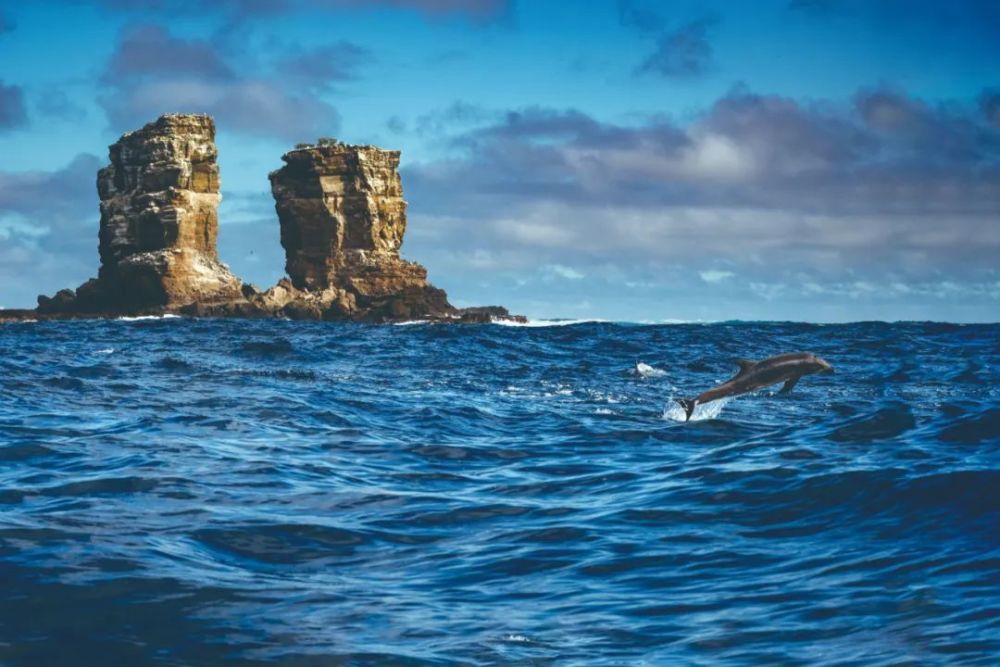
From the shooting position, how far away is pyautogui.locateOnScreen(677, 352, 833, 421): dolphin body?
725 inches

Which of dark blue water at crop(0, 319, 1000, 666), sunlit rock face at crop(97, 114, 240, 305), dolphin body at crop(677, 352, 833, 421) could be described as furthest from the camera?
sunlit rock face at crop(97, 114, 240, 305)

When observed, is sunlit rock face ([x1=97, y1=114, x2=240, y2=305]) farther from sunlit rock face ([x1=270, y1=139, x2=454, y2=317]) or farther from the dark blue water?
the dark blue water

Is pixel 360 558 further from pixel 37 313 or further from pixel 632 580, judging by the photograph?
pixel 37 313

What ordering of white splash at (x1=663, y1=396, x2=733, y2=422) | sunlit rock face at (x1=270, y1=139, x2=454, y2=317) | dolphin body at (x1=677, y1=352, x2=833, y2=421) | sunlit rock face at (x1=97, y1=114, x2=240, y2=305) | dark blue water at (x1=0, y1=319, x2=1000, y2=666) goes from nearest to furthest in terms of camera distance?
dark blue water at (x1=0, y1=319, x2=1000, y2=666), dolphin body at (x1=677, y1=352, x2=833, y2=421), white splash at (x1=663, y1=396, x2=733, y2=422), sunlit rock face at (x1=97, y1=114, x2=240, y2=305), sunlit rock face at (x1=270, y1=139, x2=454, y2=317)

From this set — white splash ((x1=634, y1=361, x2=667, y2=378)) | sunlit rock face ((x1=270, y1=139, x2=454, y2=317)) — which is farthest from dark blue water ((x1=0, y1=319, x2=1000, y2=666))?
→ sunlit rock face ((x1=270, y1=139, x2=454, y2=317))

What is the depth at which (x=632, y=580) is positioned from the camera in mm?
8891

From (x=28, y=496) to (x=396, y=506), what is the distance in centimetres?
373

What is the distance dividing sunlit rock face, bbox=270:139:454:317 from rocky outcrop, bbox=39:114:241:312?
888cm

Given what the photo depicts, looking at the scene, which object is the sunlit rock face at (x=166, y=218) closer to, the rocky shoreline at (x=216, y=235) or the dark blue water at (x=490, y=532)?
the rocky shoreline at (x=216, y=235)

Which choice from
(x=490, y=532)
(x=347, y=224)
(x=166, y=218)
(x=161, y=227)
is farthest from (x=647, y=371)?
(x=347, y=224)

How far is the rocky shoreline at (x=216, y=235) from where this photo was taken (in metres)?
93.4

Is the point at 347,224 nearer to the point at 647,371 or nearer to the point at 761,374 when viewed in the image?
the point at 647,371

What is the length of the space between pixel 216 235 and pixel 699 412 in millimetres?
84829

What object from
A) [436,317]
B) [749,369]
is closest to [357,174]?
[436,317]
